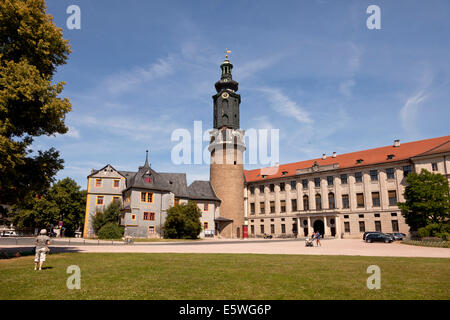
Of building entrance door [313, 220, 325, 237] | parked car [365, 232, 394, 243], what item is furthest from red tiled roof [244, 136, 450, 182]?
parked car [365, 232, 394, 243]

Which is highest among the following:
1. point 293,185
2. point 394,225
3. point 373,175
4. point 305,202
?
point 373,175

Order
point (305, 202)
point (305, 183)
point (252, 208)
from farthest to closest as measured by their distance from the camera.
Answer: point (252, 208), point (305, 183), point (305, 202)

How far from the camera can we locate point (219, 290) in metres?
8.23

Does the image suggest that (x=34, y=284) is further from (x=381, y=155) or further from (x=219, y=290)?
(x=381, y=155)

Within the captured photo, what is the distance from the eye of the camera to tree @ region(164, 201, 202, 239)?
44.2m

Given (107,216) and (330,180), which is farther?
(330,180)

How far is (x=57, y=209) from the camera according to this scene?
52.1 meters

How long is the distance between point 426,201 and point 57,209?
2135 inches

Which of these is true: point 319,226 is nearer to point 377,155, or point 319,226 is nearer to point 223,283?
point 377,155

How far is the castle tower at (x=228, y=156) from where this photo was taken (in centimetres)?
5638

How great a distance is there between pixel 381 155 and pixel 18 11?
176 feet

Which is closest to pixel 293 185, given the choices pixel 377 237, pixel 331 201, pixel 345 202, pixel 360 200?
pixel 331 201

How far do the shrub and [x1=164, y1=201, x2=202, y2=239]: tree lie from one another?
652 centimetres
